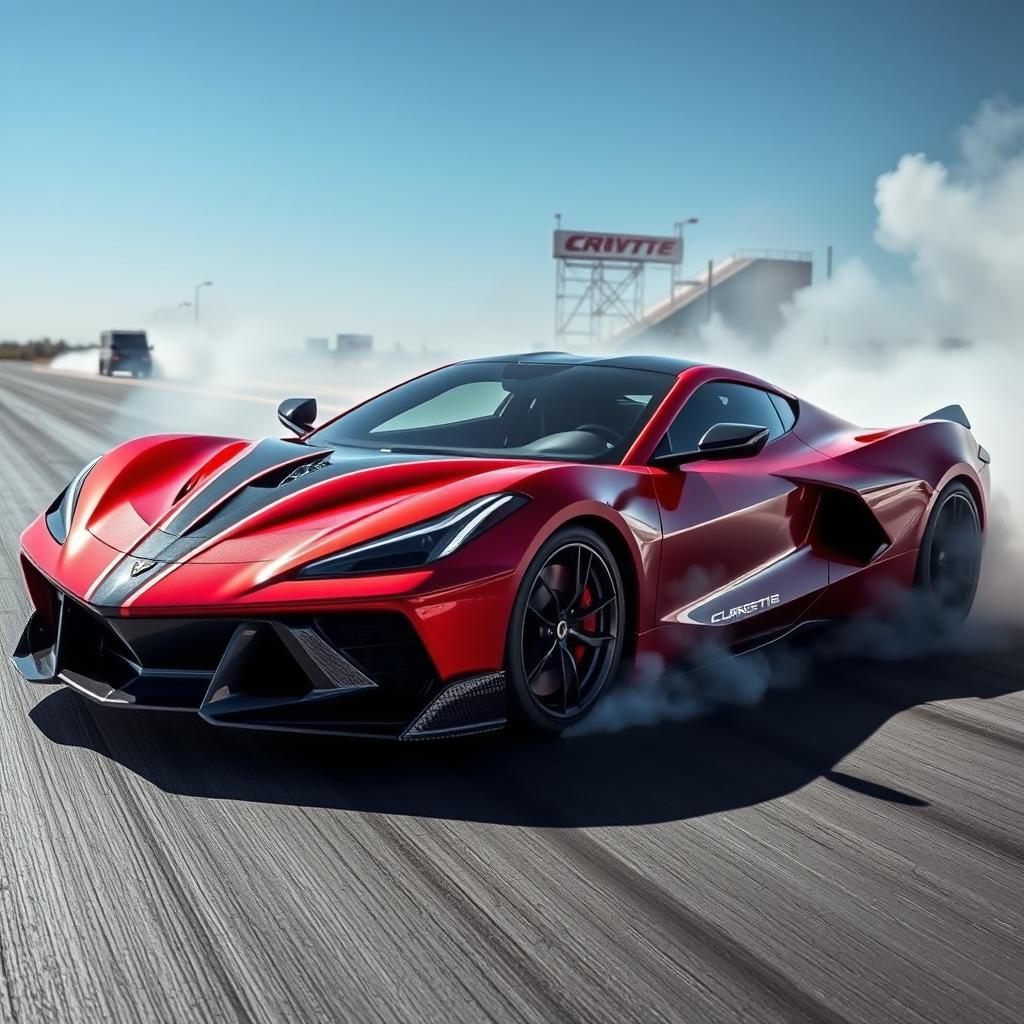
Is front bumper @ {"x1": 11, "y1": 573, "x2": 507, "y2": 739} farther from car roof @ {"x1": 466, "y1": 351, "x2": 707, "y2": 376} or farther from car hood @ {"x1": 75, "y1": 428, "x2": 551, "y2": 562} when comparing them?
car roof @ {"x1": 466, "y1": 351, "x2": 707, "y2": 376}

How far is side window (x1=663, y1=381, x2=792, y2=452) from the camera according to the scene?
4867mm

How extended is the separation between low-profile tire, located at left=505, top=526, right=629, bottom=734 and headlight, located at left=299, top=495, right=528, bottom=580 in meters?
0.21

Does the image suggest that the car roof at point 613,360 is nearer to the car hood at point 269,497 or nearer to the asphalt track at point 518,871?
the car hood at point 269,497

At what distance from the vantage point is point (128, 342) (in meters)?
51.3

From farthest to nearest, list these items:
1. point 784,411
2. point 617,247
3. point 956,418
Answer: point 617,247 → point 956,418 → point 784,411

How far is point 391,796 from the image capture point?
3521 mm

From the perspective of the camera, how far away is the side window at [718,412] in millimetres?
4867

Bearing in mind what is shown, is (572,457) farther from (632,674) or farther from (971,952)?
(971,952)

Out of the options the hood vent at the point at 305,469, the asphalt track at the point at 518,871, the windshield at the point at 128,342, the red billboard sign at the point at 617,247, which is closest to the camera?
the asphalt track at the point at 518,871

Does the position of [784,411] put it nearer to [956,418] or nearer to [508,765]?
[956,418]

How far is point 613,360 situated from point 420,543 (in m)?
1.87

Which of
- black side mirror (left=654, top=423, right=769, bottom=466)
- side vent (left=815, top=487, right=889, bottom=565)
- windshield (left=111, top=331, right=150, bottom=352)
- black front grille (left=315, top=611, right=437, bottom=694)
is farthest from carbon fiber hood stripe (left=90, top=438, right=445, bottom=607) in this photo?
windshield (left=111, top=331, right=150, bottom=352)

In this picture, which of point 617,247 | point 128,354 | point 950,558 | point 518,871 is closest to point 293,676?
point 518,871

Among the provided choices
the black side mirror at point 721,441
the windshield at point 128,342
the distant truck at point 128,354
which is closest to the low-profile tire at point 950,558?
the black side mirror at point 721,441
